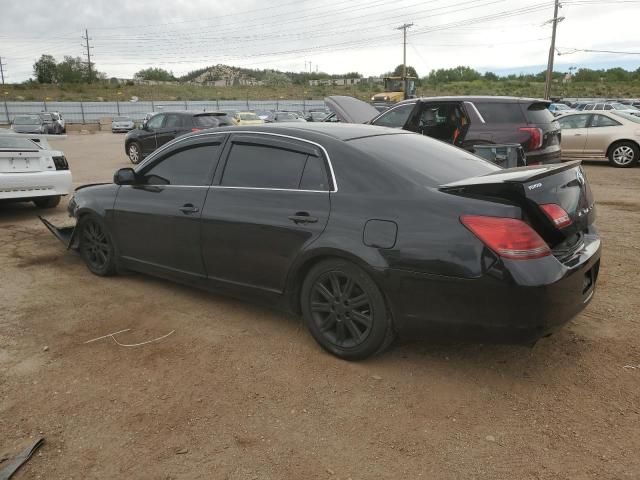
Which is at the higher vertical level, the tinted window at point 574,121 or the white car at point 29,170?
the tinted window at point 574,121

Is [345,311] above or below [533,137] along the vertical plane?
below

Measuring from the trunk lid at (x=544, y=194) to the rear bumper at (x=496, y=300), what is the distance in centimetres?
15

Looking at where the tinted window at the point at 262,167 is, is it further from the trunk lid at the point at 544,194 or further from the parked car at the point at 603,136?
the parked car at the point at 603,136

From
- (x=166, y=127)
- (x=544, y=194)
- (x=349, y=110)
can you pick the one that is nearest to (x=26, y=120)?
(x=166, y=127)

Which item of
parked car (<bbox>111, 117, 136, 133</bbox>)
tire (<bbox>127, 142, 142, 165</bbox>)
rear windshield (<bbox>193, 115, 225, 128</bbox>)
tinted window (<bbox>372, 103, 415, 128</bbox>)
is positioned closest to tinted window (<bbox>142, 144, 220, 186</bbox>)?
tinted window (<bbox>372, 103, 415, 128</bbox>)

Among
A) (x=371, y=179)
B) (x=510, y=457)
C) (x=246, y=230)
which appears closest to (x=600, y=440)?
(x=510, y=457)

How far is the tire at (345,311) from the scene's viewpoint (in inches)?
122

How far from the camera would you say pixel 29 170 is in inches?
295

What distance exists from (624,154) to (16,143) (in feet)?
43.8

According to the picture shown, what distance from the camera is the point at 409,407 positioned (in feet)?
9.31

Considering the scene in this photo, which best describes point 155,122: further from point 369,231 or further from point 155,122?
point 369,231

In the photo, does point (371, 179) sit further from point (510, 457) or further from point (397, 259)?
point (510, 457)

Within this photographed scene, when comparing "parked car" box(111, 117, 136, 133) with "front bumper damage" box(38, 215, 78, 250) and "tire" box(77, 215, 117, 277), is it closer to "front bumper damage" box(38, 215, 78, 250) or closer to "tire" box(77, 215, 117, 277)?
"front bumper damage" box(38, 215, 78, 250)

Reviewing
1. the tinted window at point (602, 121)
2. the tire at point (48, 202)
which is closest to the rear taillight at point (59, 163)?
the tire at point (48, 202)
